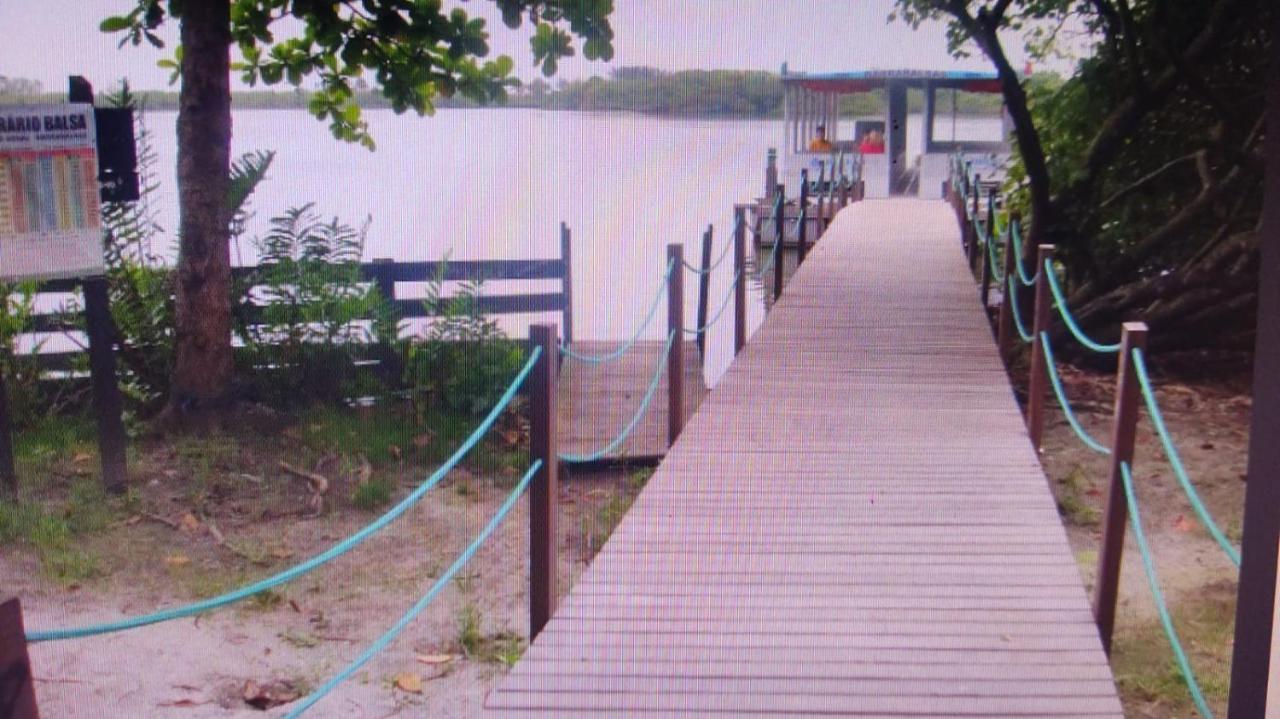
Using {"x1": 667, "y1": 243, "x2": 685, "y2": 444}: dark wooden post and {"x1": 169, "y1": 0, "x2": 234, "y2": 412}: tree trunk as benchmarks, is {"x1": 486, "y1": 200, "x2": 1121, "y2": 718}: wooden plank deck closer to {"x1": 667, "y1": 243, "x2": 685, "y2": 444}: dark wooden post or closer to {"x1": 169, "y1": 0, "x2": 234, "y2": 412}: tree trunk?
{"x1": 667, "y1": 243, "x2": 685, "y2": 444}: dark wooden post

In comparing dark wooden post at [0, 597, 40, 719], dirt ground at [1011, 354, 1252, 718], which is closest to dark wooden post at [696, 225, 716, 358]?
dirt ground at [1011, 354, 1252, 718]

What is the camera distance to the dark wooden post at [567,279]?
20.1 feet

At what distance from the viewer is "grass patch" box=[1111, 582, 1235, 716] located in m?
2.54

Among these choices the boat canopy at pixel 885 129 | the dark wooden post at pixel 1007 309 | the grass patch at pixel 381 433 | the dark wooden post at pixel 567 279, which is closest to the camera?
the grass patch at pixel 381 433

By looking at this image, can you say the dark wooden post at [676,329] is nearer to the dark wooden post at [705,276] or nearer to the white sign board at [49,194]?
the dark wooden post at [705,276]

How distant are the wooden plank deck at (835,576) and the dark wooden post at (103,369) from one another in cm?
181

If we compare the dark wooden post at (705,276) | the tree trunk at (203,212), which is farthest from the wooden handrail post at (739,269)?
the tree trunk at (203,212)

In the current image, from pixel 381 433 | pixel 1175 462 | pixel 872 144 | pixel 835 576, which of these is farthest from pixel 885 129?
pixel 1175 462

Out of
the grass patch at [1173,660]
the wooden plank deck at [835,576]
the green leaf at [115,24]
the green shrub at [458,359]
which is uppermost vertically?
the green leaf at [115,24]

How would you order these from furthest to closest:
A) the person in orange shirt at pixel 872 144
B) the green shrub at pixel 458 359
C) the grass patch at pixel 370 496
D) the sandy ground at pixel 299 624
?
the person in orange shirt at pixel 872 144 < the green shrub at pixel 458 359 < the grass patch at pixel 370 496 < the sandy ground at pixel 299 624

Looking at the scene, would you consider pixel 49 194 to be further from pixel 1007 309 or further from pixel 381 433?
pixel 1007 309

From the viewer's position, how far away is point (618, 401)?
5.05 meters

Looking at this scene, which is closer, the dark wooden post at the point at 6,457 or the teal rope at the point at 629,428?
the teal rope at the point at 629,428

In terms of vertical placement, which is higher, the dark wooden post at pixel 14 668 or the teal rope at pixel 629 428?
the dark wooden post at pixel 14 668
